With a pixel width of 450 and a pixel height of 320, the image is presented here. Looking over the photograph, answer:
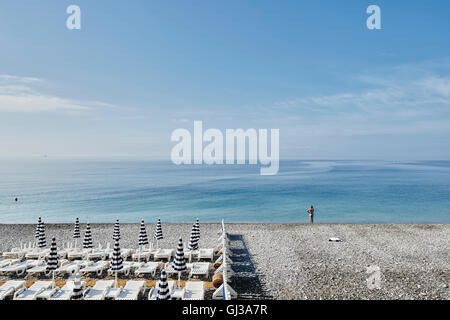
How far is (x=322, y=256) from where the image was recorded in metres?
14.2

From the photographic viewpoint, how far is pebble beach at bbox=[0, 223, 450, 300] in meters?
10.4

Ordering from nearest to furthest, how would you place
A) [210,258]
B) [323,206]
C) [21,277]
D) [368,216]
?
[21,277], [210,258], [368,216], [323,206]

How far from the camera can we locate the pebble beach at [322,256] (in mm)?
10367

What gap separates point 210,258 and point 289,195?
135 feet
